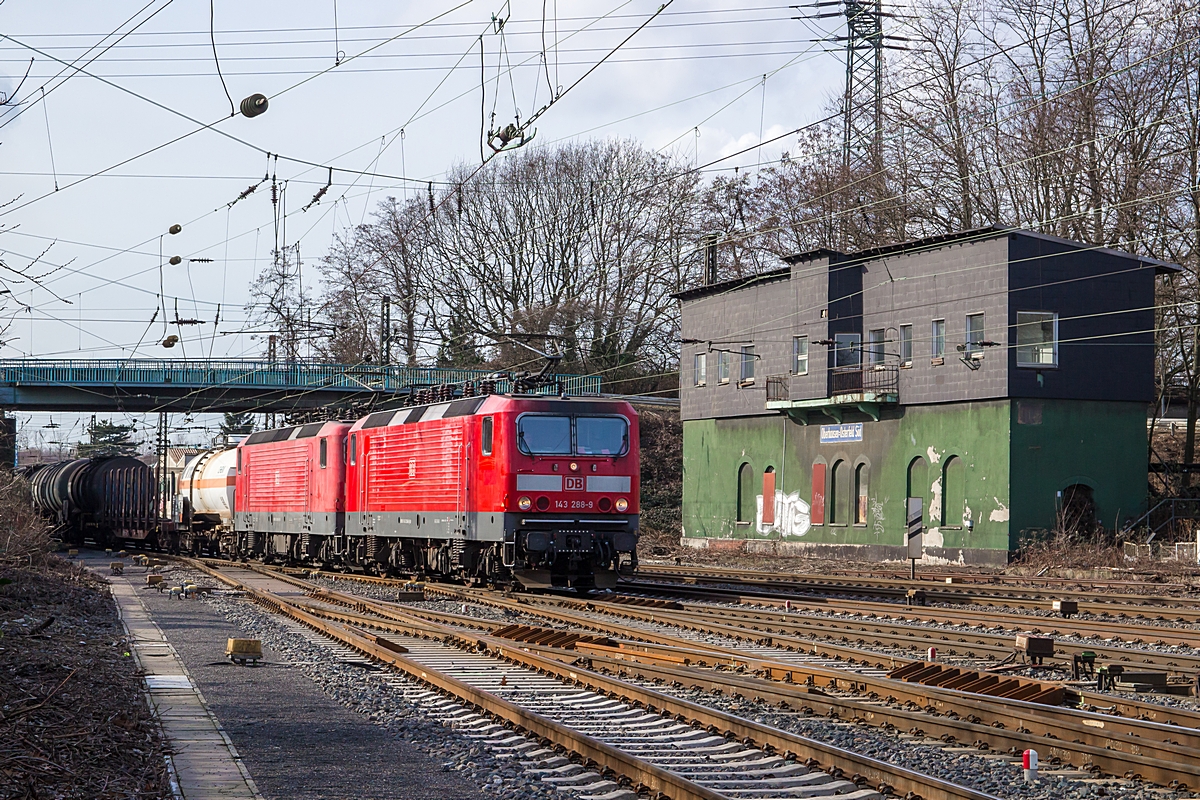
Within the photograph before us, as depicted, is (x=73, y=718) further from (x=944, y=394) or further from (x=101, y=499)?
(x=101, y=499)

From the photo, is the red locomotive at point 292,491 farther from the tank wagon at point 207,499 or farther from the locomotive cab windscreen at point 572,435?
the locomotive cab windscreen at point 572,435

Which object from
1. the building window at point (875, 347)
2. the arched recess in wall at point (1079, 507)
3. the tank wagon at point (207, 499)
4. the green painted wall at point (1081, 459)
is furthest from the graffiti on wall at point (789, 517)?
the tank wagon at point (207, 499)

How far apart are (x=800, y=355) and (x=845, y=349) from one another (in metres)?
1.73

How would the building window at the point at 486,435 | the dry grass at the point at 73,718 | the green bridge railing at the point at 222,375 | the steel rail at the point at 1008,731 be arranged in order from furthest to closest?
1. the green bridge railing at the point at 222,375
2. the building window at the point at 486,435
3. the steel rail at the point at 1008,731
4. the dry grass at the point at 73,718

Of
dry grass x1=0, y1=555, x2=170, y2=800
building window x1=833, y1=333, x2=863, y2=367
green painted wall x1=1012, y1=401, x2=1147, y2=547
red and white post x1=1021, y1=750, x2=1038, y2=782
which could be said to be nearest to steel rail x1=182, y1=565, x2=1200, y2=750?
red and white post x1=1021, y1=750, x2=1038, y2=782

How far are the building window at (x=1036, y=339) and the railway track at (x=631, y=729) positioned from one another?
20338mm

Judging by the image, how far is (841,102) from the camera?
4678 centimetres

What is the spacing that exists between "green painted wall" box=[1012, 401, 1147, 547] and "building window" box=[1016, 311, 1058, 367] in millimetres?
1038

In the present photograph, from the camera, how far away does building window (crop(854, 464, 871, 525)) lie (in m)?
36.1

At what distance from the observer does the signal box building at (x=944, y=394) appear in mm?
31812

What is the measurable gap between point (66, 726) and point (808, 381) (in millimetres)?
30906

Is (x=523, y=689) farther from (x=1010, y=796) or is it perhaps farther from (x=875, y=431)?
(x=875, y=431)

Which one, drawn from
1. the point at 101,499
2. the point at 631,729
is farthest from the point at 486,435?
the point at 101,499

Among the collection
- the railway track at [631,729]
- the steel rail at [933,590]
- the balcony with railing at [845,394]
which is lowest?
the steel rail at [933,590]
